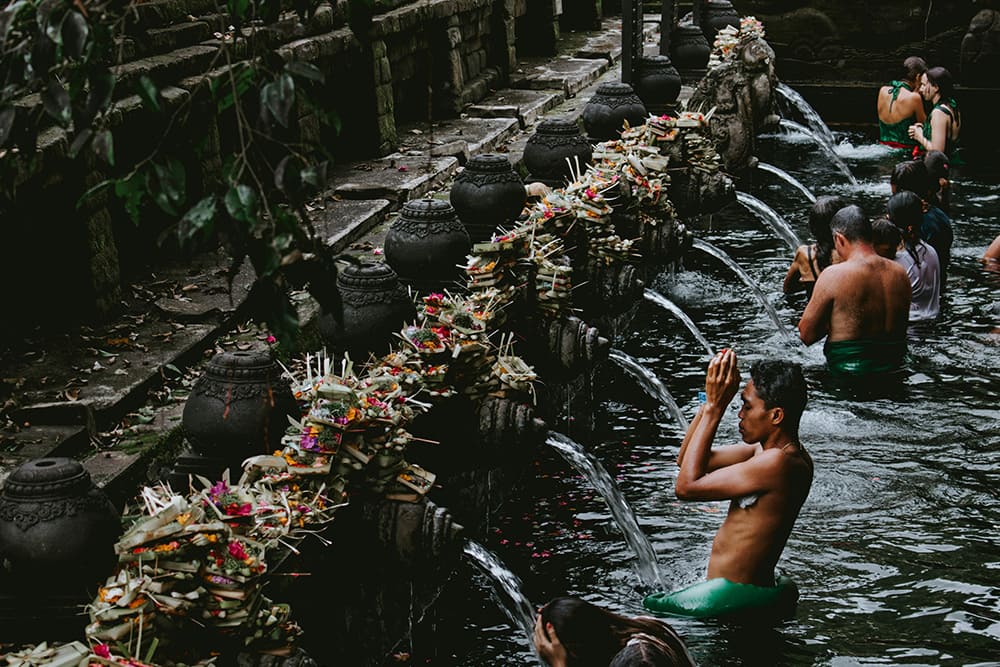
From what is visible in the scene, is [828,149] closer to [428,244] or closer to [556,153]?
[556,153]

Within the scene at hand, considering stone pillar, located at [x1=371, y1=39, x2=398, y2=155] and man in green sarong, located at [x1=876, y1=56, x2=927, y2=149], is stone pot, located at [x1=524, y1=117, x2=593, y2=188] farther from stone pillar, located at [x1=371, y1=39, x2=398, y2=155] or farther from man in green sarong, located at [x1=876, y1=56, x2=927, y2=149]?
man in green sarong, located at [x1=876, y1=56, x2=927, y2=149]

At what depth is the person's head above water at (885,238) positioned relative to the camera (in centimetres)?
878

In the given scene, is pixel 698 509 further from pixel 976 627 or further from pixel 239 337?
pixel 239 337

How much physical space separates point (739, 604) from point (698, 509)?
5.66 ft

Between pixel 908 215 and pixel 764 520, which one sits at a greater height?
pixel 908 215

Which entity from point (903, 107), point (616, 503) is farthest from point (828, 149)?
point (616, 503)

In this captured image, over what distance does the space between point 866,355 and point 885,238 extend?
85 centimetres

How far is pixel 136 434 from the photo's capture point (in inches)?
244

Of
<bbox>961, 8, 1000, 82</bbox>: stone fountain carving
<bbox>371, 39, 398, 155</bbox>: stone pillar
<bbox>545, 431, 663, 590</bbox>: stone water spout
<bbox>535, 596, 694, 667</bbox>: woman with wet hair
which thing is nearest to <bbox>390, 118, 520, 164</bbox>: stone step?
<bbox>371, 39, 398, 155</bbox>: stone pillar

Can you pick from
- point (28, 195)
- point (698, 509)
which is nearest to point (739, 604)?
point (698, 509)

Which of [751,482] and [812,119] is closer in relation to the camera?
[751,482]

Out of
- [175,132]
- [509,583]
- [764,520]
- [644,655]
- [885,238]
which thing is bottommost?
[509,583]

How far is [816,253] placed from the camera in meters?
9.87

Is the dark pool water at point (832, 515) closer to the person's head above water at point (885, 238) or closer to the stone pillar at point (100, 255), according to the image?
the person's head above water at point (885, 238)
